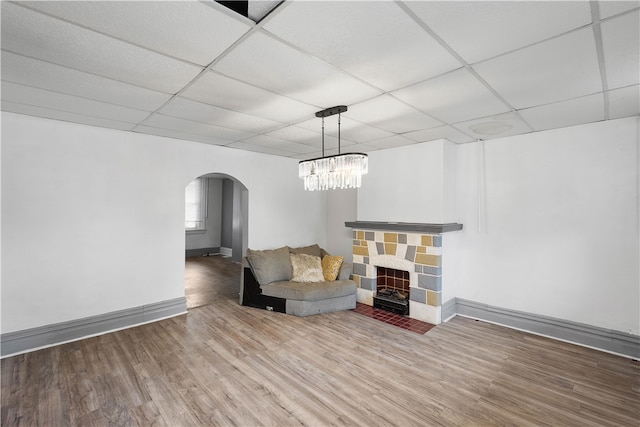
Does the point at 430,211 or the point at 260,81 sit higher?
the point at 260,81

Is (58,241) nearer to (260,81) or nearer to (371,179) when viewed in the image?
(260,81)

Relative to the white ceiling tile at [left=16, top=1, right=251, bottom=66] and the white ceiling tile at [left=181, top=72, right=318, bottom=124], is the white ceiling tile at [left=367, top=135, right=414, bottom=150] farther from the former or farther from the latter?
the white ceiling tile at [left=16, top=1, right=251, bottom=66]

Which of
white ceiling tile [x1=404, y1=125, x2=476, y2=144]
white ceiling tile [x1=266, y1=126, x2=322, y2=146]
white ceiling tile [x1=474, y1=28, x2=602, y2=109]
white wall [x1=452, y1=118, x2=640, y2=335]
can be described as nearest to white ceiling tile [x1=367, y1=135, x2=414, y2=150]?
white ceiling tile [x1=404, y1=125, x2=476, y2=144]

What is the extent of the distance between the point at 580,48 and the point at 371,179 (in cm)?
308

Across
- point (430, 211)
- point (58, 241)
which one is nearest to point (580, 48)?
point (430, 211)

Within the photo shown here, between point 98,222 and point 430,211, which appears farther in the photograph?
point 430,211

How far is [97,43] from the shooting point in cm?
171

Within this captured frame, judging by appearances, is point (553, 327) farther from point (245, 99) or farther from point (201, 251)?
point (201, 251)

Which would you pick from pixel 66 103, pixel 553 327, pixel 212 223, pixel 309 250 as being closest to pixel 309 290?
pixel 309 250

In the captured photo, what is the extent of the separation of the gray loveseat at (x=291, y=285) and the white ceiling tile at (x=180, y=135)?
171cm

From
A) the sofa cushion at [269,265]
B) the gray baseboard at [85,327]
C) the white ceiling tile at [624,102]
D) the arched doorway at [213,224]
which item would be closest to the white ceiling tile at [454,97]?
the white ceiling tile at [624,102]

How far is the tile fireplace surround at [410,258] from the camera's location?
153 inches

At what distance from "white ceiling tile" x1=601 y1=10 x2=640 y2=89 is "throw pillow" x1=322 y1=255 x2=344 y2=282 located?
3606 millimetres

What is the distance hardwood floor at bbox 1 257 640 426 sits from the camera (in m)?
2.11
